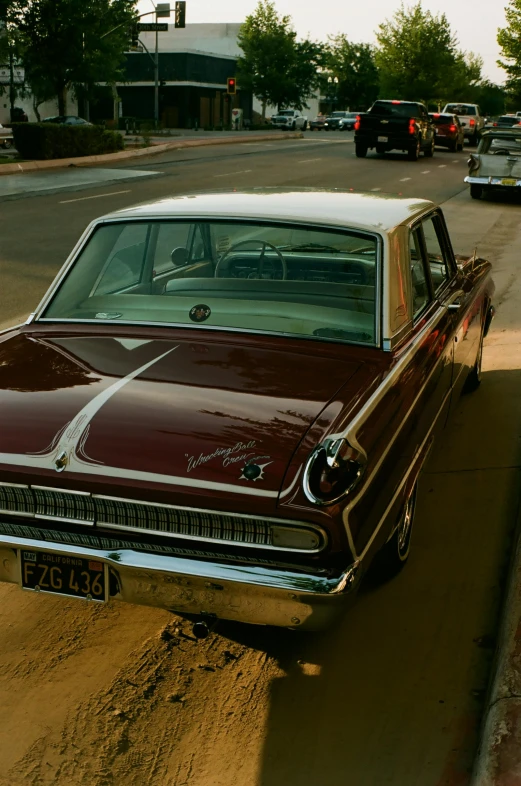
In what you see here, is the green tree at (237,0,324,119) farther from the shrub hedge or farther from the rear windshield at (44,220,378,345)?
the rear windshield at (44,220,378,345)

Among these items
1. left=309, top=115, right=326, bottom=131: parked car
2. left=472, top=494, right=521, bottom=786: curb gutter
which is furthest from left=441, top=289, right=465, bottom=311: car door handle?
left=309, top=115, right=326, bottom=131: parked car

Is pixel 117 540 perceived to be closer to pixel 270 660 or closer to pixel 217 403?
pixel 217 403

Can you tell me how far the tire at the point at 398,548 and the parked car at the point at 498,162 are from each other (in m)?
17.1

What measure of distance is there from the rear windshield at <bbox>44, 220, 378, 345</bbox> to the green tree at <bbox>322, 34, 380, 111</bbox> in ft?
326

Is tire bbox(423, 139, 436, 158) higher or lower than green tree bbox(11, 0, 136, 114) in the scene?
lower

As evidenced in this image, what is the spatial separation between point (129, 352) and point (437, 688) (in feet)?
5.76

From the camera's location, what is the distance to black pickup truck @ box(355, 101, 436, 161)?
32.3 metres

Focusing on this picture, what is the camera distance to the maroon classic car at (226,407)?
3.05m

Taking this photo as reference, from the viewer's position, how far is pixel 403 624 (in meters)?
3.86

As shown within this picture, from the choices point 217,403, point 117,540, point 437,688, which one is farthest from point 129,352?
point 437,688

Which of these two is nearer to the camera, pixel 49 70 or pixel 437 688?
pixel 437 688

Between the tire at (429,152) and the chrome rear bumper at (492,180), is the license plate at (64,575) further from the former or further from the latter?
the tire at (429,152)

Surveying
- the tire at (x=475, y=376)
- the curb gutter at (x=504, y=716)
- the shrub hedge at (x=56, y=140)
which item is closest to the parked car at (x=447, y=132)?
the shrub hedge at (x=56, y=140)

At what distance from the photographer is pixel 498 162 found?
2033cm
